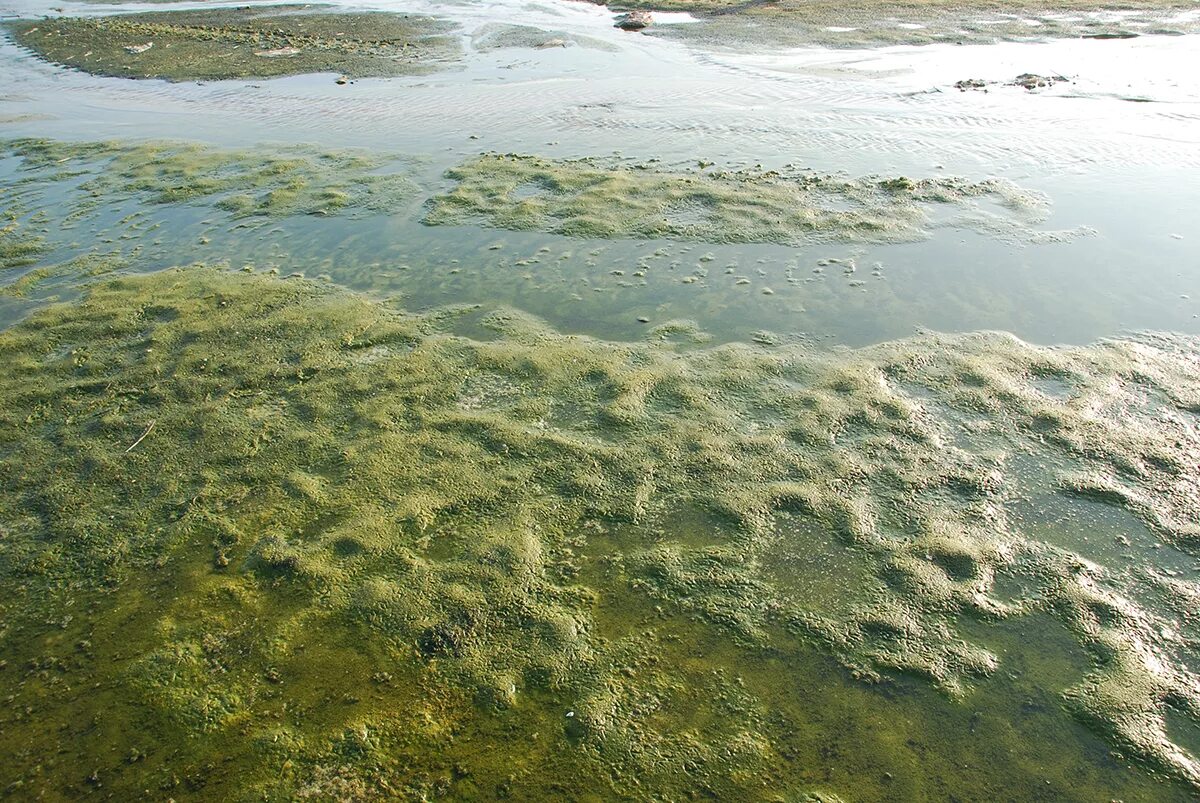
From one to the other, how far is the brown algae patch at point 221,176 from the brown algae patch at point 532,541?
3.06 meters

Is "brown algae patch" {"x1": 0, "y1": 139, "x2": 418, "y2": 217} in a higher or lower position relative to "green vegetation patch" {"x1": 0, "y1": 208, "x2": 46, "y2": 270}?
higher

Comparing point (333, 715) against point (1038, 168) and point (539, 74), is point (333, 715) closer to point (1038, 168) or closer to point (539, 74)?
point (1038, 168)

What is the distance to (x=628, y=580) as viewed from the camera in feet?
12.3

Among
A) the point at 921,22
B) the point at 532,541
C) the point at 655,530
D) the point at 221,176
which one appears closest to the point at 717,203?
the point at 655,530

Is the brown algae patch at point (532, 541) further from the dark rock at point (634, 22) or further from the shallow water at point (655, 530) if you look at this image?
the dark rock at point (634, 22)

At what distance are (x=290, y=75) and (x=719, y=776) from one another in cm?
1472

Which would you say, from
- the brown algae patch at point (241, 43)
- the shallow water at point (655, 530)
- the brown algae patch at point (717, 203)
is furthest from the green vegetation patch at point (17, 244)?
the brown algae patch at point (241, 43)

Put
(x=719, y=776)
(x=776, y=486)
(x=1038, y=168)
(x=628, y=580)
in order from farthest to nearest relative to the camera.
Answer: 1. (x=1038, y=168)
2. (x=776, y=486)
3. (x=628, y=580)
4. (x=719, y=776)

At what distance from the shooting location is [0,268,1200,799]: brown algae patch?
311cm

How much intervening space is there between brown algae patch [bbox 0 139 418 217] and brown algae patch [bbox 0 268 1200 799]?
3.06 meters

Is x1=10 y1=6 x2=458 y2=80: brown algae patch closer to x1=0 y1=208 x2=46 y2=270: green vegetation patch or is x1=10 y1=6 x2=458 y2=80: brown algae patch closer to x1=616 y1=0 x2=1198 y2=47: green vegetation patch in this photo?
x1=616 y1=0 x2=1198 y2=47: green vegetation patch

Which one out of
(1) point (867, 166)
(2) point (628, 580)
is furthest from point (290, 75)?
(2) point (628, 580)

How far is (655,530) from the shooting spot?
402 cm

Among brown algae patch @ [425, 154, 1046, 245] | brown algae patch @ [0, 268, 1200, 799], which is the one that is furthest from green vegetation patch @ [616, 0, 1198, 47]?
brown algae patch @ [0, 268, 1200, 799]
